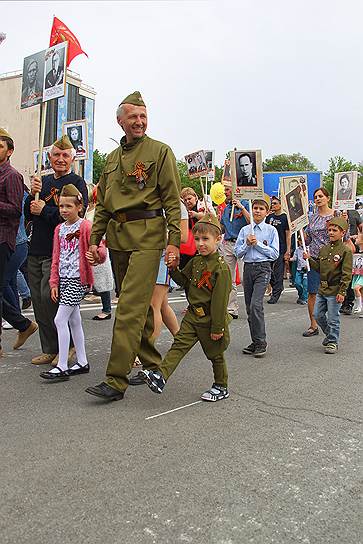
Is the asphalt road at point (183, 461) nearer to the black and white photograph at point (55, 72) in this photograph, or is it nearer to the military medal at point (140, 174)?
the military medal at point (140, 174)

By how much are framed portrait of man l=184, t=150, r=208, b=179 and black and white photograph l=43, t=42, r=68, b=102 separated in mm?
6542

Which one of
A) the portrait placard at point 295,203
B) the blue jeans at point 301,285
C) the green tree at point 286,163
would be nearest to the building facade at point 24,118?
the green tree at point 286,163

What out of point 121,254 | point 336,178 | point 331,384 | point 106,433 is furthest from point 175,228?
point 336,178

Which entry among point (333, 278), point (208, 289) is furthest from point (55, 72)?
point (333, 278)

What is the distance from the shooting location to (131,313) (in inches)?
174

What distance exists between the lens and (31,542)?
2477 millimetres

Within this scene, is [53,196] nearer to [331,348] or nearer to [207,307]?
[207,307]

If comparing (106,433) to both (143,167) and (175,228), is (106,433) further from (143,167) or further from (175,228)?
(143,167)

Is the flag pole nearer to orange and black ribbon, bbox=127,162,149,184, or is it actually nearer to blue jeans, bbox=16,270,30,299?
orange and black ribbon, bbox=127,162,149,184

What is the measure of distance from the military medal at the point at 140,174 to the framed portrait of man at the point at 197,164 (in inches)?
342

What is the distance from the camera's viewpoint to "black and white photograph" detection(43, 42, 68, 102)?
6559mm

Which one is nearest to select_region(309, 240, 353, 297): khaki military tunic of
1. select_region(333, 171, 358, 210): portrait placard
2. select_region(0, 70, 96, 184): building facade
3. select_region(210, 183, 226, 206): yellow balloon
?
select_region(333, 171, 358, 210): portrait placard

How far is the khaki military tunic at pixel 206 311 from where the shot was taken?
4566 mm

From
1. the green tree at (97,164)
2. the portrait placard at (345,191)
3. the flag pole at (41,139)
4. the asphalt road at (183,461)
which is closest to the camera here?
the asphalt road at (183,461)
